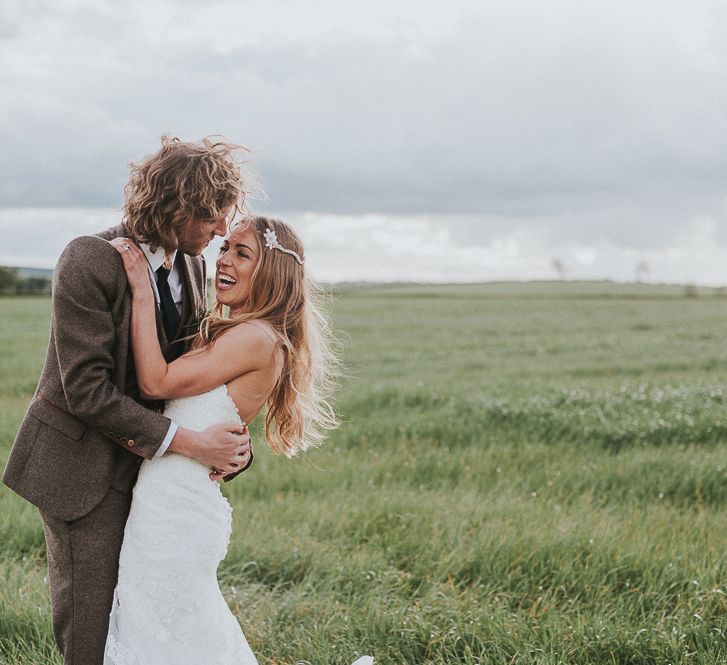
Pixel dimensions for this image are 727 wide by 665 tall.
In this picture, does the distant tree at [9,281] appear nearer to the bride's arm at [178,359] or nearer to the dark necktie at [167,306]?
the dark necktie at [167,306]

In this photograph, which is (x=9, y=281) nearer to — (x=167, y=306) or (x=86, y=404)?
(x=167, y=306)

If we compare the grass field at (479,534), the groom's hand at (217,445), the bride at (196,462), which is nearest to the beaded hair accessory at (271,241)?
the bride at (196,462)

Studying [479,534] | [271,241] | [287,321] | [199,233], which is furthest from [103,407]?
[479,534]

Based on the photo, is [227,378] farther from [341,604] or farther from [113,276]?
[341,604]

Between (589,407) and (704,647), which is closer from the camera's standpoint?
(704,647)

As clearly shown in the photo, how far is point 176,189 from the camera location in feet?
10.2

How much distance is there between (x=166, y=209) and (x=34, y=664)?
2544mm

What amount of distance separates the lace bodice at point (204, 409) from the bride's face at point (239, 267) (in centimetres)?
42

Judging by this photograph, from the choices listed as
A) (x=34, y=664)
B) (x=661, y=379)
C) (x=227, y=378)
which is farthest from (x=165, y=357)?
(x=661, y=379)

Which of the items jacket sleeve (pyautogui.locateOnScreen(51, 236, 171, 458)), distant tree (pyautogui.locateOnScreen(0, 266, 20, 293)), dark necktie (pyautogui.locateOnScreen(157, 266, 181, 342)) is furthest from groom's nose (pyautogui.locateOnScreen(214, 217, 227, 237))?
distant tree (pyautogui.locateOnScreen(0, 266, 20, 293))

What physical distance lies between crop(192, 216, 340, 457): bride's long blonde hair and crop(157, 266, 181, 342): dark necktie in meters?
0.13

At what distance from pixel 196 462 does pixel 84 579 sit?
2.13ft

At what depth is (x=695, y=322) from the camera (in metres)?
30.2

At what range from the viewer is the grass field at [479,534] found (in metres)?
4.45
